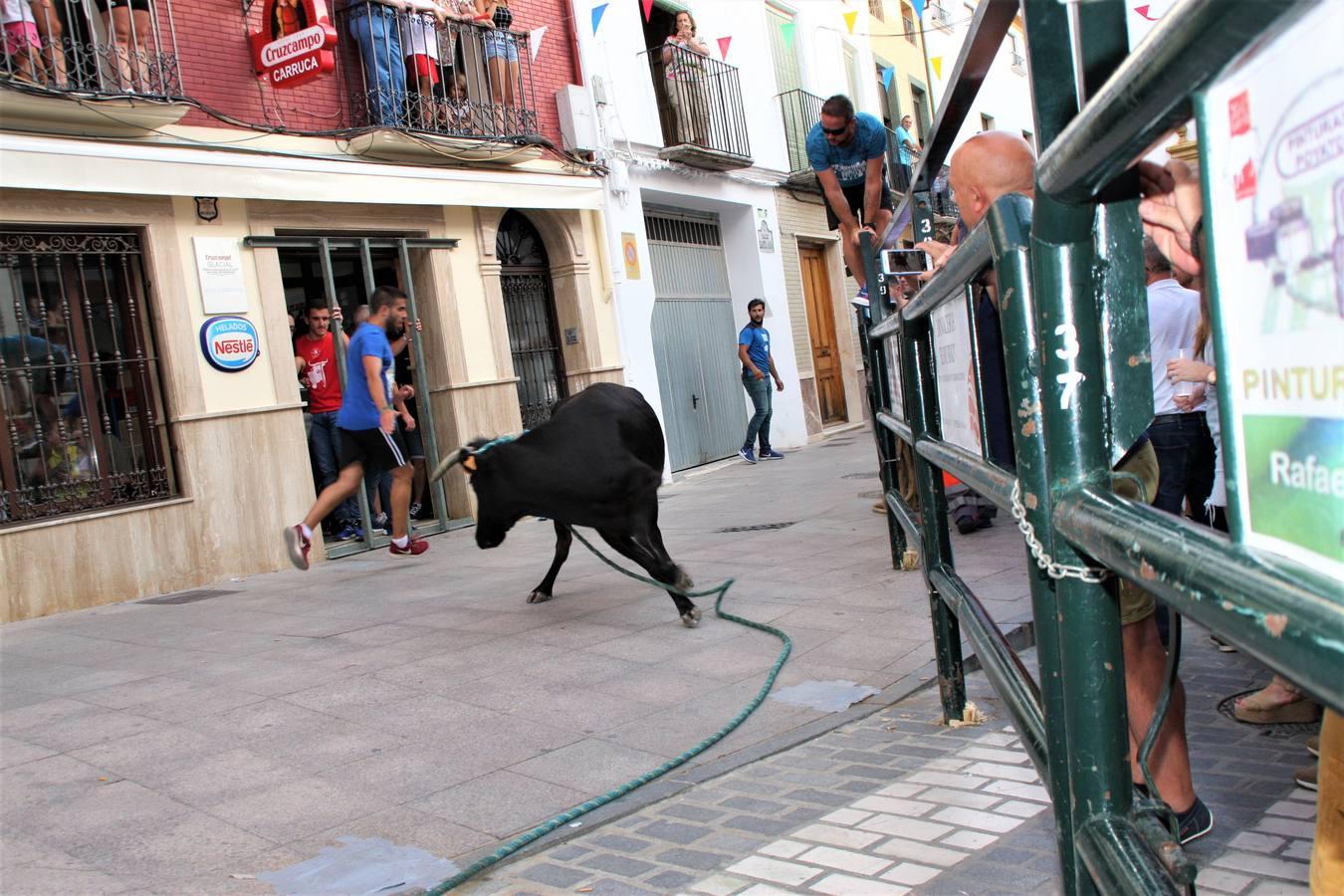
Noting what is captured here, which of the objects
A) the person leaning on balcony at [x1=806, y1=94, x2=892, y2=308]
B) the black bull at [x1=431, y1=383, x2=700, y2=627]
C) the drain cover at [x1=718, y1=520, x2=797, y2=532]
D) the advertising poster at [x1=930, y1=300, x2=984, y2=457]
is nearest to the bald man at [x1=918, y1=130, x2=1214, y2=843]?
the advertising poster at [x1=930, y1=300, x2=984, y2=457]

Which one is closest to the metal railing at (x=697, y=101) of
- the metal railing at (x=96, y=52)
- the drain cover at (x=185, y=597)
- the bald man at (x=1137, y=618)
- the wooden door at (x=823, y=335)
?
the wooden door at (x=823, y=335)

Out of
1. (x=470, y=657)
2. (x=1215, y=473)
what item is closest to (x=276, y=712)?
(x=470, y=657)

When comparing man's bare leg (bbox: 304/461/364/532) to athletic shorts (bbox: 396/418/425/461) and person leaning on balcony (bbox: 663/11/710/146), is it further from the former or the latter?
person leaning on balcony (bbox: 663/11/710/146)

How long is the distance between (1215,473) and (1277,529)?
3.97 meters

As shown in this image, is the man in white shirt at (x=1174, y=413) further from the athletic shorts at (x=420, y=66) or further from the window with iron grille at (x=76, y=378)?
the athletic shorts at (x=420, y=66)

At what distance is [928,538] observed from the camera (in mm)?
Result: 3744

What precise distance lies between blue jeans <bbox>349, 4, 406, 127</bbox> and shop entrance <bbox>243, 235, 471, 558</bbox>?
3.83 feet

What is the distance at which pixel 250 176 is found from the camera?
9367 millimetres

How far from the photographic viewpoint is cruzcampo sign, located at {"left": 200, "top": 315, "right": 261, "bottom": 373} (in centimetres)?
919

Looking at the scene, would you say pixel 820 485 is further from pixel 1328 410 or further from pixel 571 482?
pixel 1328 410

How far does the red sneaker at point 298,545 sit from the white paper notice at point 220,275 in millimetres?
2509

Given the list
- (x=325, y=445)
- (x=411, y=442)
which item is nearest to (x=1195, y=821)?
(x=411, y=442)

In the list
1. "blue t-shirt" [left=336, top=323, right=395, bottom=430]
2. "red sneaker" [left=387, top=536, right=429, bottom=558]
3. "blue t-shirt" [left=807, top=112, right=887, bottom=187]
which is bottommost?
"red sneaker" [left=387, top=536, right=429, bottom=558]

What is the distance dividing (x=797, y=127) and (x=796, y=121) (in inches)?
3.9
